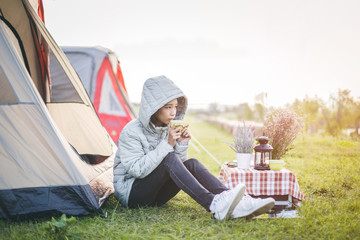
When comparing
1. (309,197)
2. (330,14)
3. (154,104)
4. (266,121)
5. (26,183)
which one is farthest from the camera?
(330,14)

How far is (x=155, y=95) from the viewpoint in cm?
233

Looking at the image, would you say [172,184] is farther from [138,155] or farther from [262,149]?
[262,149]

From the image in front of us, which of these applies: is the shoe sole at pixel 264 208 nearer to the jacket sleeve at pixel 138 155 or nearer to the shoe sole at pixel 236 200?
the shoe sole at pixel 236 200

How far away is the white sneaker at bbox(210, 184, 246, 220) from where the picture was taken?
6.69ft

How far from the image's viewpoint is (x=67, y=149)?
2.22 metres

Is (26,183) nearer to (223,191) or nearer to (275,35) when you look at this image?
(223,191)

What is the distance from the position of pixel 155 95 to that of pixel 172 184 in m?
0.70

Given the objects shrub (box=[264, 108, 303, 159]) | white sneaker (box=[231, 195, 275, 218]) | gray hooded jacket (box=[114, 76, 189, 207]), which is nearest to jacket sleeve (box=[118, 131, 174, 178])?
gray hooded jacket (box=[114, 76, 189, 207])

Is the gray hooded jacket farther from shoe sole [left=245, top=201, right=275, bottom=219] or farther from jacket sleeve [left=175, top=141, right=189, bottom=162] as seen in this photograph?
shoe sole [left=245, top=201, right=275, bottom=219]

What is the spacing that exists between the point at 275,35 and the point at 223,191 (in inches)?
187

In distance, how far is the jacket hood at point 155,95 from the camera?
2305 millimetres

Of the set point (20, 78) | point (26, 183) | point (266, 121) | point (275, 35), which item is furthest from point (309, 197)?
point (275, 35)

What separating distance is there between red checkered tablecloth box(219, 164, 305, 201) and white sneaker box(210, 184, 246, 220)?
23 centimetres

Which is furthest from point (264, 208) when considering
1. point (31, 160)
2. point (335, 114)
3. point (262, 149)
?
point (335, 114)
